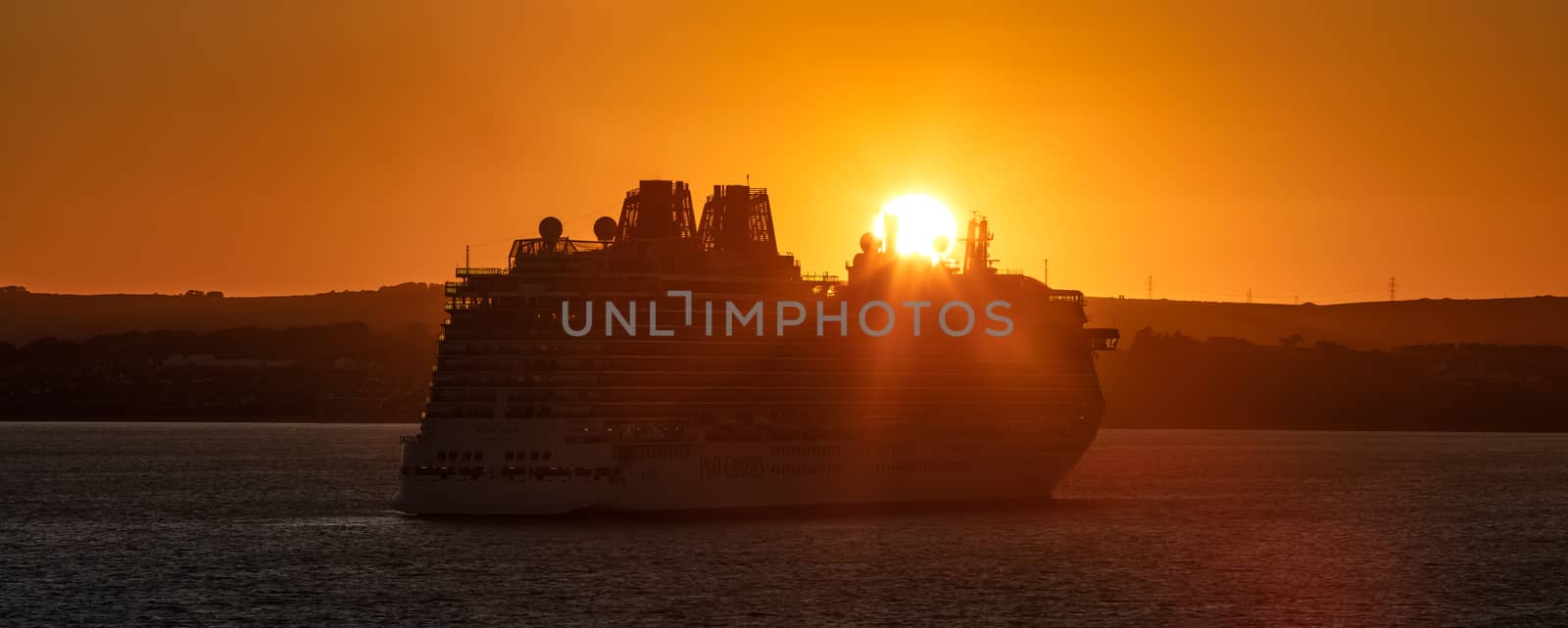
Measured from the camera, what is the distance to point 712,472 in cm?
8794

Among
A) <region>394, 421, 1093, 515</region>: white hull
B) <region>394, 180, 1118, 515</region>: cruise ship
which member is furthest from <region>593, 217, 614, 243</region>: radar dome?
<region>394, 421, 1093, 515</region>: white hull

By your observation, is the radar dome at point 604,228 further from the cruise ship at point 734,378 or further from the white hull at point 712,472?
the white hull at point 712,472

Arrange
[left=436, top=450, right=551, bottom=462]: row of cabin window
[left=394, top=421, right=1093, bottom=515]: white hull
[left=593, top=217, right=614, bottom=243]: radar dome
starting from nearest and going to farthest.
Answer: [left=436, top=450, right=551, bottom=462]: row of cabin window < [left=394, top=421, right=1093, bottom=515]: white hull < [left=593, top=217, right=614, bottom=243]: radar dome

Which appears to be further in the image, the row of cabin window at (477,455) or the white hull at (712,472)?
the white hull at (712,472)

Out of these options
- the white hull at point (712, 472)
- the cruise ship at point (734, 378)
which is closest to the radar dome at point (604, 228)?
the cruise ship at point (734, 378)

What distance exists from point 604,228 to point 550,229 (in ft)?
18.3

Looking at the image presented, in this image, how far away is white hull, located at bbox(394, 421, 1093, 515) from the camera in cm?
8169

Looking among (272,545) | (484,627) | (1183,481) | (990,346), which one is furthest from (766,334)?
(1183,481)

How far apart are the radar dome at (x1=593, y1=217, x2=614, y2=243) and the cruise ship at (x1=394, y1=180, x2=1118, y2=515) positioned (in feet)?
0.40

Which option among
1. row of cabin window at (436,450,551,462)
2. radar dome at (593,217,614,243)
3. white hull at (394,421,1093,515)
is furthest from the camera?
radar dome at (593,217,614,243)

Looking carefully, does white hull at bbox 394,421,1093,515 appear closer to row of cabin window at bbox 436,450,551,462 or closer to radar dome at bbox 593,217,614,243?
→ row of cabin window at bbox 436,450,551,462

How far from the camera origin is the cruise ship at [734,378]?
83188 mm

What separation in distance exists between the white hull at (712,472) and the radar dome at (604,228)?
14.1 m

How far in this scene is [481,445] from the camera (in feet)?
267
